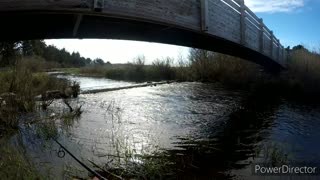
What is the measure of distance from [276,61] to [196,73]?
1155 centimetres

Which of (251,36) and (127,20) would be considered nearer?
(127,20)

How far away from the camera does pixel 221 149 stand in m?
8.61

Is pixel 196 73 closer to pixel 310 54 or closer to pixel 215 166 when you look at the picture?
pixel 310 54

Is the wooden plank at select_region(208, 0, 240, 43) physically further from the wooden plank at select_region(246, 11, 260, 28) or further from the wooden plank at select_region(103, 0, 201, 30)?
the wooden plank at select_region(246, 11, 260, 28)

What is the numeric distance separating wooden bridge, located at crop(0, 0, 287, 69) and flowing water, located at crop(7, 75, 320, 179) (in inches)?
111

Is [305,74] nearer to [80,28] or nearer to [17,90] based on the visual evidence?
[80,28]

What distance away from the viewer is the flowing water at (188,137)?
7.08 meters

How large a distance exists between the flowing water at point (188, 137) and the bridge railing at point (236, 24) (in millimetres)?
3317

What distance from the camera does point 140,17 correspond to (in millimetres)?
8422

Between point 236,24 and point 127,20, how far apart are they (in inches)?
297

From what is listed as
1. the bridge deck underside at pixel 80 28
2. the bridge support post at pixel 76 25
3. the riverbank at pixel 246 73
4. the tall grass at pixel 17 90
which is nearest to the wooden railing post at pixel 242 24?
the bridge deck underside at pixel 80 28

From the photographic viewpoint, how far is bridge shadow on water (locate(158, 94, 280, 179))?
22.4ft

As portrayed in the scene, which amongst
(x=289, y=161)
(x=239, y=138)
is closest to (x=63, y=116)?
(x=239, y=138)

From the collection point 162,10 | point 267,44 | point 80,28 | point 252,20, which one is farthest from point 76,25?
point 267,44
